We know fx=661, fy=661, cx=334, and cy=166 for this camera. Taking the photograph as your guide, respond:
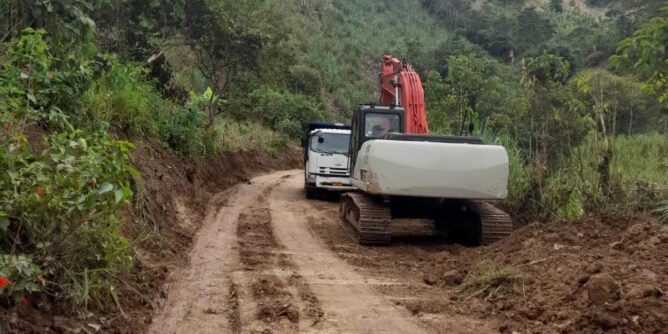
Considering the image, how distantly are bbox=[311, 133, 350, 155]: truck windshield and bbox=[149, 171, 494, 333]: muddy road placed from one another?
6591mm

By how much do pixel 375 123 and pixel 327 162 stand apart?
18.1 ft

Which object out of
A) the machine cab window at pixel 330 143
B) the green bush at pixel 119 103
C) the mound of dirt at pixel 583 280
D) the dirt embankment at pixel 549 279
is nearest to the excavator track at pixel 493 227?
the dirt embankment at pixel 549 279

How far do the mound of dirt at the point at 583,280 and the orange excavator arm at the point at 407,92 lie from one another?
5.28m

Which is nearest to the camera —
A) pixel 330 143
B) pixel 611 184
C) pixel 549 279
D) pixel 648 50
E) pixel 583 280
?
pixel 583 280

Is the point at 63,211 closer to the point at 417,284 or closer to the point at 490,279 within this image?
the point at 417,284

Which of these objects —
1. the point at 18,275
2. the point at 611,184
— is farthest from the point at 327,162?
the point at 18,275

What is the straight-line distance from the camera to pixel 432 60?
4828 cm

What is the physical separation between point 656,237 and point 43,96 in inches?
290

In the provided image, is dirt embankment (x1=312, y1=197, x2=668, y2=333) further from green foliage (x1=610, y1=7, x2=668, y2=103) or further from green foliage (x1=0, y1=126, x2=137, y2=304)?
green foliage (x1=0, y1=126, x2=137, y2=304)

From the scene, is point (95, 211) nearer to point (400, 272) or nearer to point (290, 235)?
point (400, 272)

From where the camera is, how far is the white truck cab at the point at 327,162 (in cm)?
1855

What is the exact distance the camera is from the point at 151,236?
28.2ft

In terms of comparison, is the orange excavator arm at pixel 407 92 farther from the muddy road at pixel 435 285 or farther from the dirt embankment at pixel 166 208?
the dirt embankment at pixel 166 208

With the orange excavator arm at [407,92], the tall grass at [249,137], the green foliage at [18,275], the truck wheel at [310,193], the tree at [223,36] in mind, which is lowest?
the truck wheel at [310,193]
